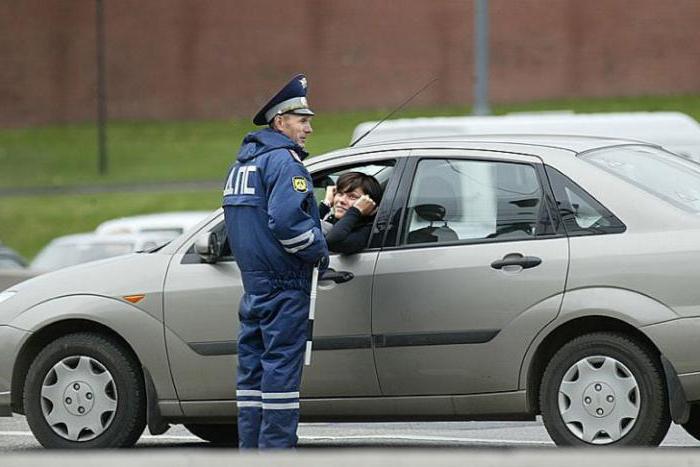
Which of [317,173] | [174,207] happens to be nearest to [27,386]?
[317,173]

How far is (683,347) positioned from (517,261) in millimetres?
833

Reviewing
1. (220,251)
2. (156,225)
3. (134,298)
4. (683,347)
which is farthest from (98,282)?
(156,225)

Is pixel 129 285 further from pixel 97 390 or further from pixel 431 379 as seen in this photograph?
pixel 431 379

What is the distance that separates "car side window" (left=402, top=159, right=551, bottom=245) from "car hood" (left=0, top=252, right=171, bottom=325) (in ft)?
4.40

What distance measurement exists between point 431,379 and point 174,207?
3415cm

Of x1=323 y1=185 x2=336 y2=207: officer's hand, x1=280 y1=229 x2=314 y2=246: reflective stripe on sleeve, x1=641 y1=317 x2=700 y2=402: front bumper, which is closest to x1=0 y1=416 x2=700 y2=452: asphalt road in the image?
x1=641 y1=317 x2=700 y2=402: front bumper

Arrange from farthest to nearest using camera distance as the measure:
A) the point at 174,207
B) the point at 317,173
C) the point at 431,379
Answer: the point at 174,207 → the point at 317,173 → the point at 431,379

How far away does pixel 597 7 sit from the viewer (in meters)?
59.7

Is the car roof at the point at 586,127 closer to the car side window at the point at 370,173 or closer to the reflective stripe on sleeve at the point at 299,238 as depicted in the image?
the car side window at the point at 370,173

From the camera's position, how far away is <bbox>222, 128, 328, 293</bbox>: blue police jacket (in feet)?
23.9

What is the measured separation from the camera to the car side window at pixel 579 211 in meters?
7.48

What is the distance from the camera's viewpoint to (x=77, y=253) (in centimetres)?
1741

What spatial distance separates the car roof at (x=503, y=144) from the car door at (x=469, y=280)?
0.23ft

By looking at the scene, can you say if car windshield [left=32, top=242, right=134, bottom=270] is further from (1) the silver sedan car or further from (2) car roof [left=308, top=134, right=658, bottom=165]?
(2) car roof [left=308, top=134, right=658, bottom=165]
